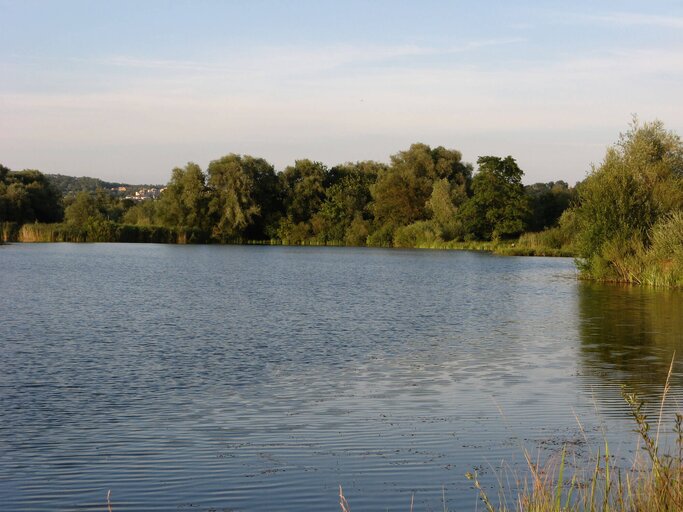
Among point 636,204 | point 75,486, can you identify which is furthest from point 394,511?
point 636,204

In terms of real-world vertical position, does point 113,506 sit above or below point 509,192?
below

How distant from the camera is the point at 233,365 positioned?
16281 mm

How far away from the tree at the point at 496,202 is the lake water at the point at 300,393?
52335 millimetres

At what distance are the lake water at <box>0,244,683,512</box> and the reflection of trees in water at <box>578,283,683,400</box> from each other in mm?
82

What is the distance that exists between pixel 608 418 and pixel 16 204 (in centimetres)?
8669

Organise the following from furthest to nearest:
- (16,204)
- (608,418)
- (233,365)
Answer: (16,204), (233,365), (608,418)

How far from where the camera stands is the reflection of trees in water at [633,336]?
15.2 meters

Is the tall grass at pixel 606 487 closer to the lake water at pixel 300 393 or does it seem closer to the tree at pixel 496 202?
the lake water at pixel 300 393

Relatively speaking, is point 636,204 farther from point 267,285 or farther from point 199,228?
point 199,228

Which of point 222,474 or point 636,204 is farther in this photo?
point 636,204

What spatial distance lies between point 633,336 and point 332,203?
80544mm

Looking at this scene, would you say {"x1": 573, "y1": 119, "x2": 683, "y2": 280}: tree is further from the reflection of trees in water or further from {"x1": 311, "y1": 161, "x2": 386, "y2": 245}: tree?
{"x1": 311, "y1": 161, "x2": 386, "y2": 245}: tree

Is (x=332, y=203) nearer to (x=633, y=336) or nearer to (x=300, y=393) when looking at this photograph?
(x=633, y=336)

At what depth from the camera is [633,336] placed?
21.3 meters
